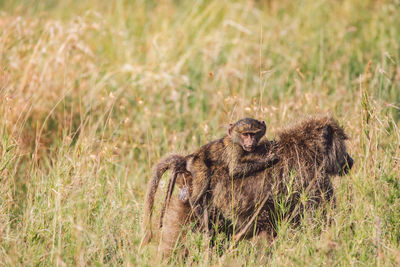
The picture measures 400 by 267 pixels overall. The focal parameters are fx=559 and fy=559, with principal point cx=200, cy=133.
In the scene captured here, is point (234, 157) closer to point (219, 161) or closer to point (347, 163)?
point (219, 161)

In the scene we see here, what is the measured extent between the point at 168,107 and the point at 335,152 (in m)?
2.77

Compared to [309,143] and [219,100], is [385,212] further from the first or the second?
[219,100]

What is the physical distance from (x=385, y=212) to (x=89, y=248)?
2.09m

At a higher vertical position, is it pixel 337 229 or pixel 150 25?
pixel 150 25

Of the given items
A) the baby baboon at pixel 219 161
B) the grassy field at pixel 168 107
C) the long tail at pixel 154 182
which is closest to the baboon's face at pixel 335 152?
the grassy field at pixel 168 107

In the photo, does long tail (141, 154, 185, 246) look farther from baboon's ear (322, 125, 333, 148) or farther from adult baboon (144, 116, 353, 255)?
baboon's ear (322, 125, 333, 148)

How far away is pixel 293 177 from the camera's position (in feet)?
13.0

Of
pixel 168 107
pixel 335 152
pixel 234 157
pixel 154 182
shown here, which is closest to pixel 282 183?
pixel 234 157

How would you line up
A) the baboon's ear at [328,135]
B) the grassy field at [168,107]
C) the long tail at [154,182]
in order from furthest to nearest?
the baboon's ear at [328,135], the long tail at [154,182], the grassy field at [168,107]

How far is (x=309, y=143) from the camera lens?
4305mm

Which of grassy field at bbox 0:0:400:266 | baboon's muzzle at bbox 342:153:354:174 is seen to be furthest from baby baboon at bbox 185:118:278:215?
baboon's muzzle at bbox 342:153:354:174

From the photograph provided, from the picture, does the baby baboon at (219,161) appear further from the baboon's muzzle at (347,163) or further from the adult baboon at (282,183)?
the baboon's muzzle at (347,163)

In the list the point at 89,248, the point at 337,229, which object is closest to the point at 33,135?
the point at 89,248

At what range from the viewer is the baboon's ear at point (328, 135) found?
4320mm
